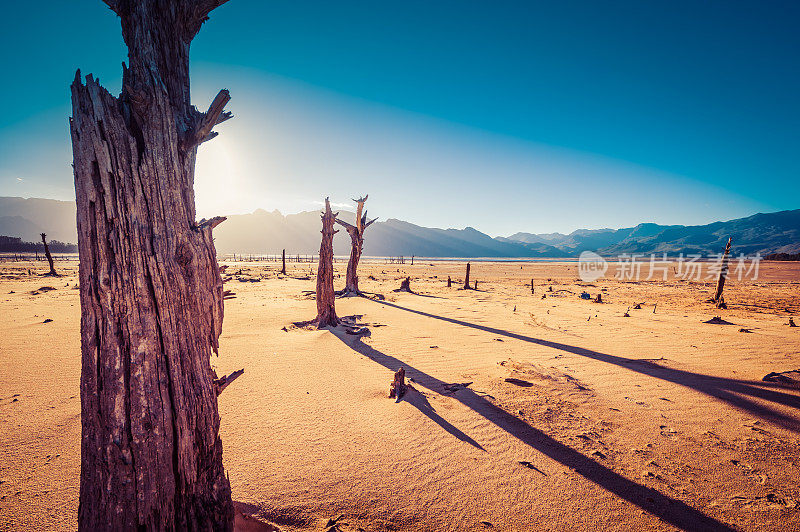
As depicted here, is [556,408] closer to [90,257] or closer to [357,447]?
[357,447]

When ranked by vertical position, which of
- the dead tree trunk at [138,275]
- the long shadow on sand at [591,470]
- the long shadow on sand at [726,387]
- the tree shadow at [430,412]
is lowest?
the tree shadow at [430,412]

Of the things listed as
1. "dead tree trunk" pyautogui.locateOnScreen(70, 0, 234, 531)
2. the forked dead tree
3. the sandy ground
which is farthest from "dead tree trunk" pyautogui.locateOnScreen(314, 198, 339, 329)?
"dead tree trunk" pyautogui.locateOnScreen(70, 0, 234, 531)

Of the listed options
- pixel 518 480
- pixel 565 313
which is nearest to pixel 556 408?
pixel 518 480

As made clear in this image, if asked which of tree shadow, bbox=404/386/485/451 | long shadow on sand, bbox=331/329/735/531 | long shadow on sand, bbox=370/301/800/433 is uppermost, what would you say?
long shadow on sand, bbox=370/301/800/433

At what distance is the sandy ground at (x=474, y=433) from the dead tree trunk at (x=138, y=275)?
1186 mm

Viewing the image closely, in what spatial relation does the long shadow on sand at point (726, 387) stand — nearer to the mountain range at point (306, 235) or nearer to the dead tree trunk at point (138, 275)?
the dead tree trunk at point (138, 275)

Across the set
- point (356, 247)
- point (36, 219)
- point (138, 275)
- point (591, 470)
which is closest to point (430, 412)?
point (591, 470)

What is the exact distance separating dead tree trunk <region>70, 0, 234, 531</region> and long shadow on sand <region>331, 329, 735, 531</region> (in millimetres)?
3359

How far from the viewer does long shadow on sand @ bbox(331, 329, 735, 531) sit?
2480 millimetres

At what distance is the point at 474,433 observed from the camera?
369 centimetres

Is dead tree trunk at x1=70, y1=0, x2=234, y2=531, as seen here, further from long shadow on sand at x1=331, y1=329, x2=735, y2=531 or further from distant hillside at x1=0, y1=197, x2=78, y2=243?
distant hillside at x1=0, y1=197, x2=78, y2=243

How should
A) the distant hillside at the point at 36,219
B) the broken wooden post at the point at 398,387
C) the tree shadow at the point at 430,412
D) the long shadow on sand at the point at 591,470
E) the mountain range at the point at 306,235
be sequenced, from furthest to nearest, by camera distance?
the distant hillside at the point at 36,219 → the mountain range at the point at 306,235 → the broken wooden post at the point at 398,387 → the tree shadow at the point at 430,412 → the long shadow on sand at the point at 591,470

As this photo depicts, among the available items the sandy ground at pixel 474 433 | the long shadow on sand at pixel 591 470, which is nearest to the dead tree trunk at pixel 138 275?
the sandy ground at pixel 474 433

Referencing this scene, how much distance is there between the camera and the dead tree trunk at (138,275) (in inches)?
66.2
